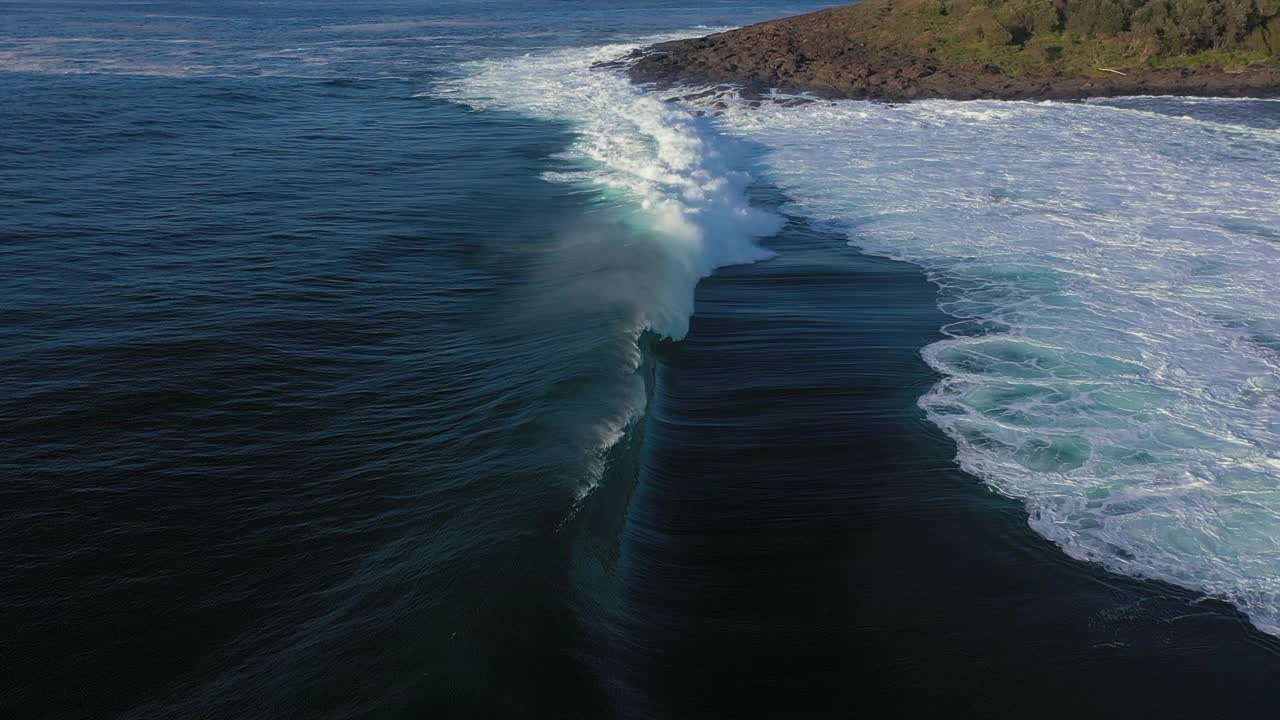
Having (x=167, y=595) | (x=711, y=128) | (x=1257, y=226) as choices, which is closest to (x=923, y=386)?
(x=167, y=595)

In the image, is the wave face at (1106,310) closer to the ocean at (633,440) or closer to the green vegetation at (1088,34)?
the ocean at (633,440)

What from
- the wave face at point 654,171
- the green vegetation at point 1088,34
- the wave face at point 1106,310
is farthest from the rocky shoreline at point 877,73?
the wave face at point 1106,310

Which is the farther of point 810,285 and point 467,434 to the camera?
point 810,285

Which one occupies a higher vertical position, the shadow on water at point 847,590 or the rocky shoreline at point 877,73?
the rocky shoreline at point 877,73

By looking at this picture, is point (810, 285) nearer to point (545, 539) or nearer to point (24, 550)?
point (545, 539)

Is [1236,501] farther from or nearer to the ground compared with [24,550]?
farther from the ground

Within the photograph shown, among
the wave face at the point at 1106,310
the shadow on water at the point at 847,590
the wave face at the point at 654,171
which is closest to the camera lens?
the shadow on water at the point at 847,590
